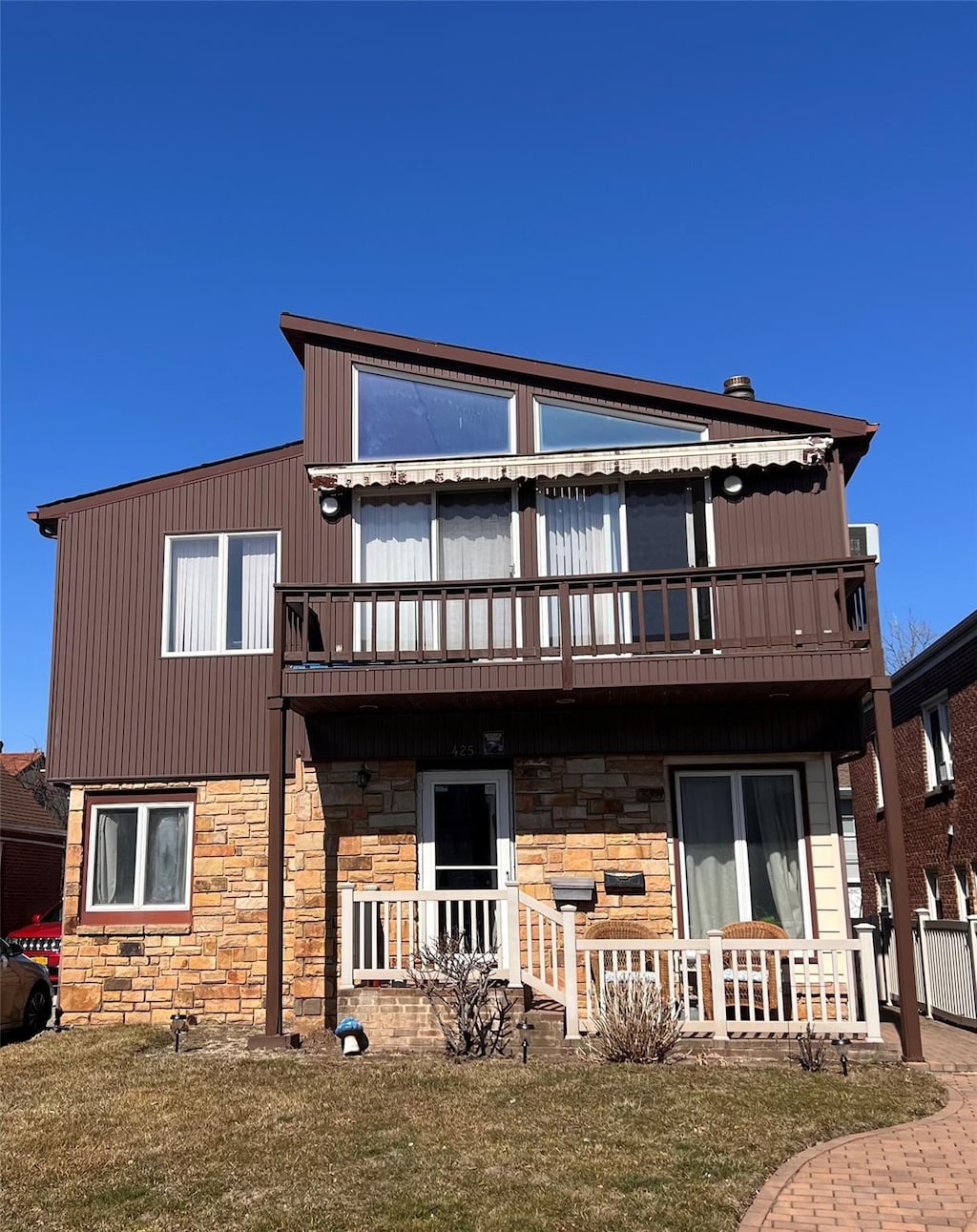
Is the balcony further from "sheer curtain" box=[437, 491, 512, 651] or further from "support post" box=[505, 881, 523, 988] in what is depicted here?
"support post" box=[505, 881, 523, 988]

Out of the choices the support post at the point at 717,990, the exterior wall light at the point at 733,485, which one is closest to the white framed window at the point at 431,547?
the exterior wall light at the point at 733,485

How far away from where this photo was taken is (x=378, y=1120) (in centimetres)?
783

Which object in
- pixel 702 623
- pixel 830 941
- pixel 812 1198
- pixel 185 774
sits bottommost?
pixel 812 1198

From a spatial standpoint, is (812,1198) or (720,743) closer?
(812,1198)

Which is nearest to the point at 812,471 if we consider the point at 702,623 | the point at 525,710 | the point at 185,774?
the point at 702,623

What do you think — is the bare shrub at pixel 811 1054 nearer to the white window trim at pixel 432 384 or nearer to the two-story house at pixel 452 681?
the two-story house at pixel 452 681

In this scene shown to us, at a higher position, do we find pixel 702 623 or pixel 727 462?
pixel 727 462

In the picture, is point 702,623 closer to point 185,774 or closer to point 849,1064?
point 849,1064

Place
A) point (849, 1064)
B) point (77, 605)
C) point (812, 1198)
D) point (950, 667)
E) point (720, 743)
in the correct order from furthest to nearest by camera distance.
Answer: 1. point (950, 667)
2. point (77, 605)
3. point (720, 743)
4. point (849, 1064)
5. point (812, 1198)

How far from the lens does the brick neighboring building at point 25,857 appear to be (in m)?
24.3

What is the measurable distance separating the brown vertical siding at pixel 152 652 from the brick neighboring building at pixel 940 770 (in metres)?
9.60

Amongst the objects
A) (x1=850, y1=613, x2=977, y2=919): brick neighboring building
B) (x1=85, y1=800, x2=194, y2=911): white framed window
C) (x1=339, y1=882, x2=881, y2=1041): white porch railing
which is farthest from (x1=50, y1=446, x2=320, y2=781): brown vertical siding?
(x1=850, y1=613, x2=977, y2=919): brick neighboring building

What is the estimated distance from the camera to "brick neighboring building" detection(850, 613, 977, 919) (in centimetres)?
1641

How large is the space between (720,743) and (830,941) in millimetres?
2989
